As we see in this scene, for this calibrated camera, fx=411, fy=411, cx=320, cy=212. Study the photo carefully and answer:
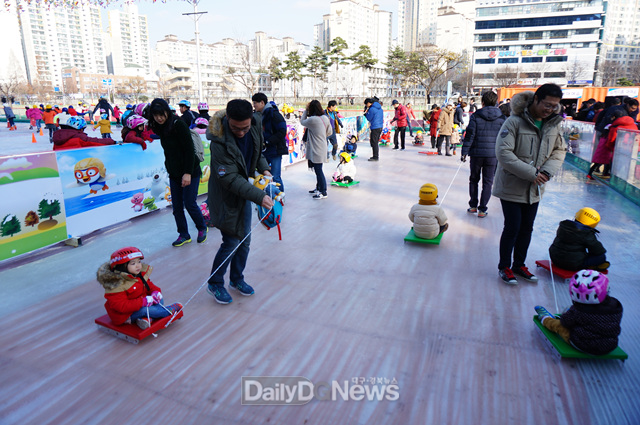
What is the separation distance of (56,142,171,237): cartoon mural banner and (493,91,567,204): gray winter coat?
4509mm

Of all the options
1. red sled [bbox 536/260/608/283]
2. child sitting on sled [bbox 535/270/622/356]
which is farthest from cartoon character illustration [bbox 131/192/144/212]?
child sitting on sled [bbox 535/270/622/356]

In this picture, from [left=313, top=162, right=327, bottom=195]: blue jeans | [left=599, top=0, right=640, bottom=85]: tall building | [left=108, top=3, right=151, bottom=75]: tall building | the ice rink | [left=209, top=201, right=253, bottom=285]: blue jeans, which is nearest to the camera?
the ice rink

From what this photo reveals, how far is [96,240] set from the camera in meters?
4.95

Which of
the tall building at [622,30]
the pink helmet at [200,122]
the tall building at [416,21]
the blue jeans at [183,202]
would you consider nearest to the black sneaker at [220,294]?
the blue jeans at [183,202]

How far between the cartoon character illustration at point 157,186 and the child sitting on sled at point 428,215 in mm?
3757

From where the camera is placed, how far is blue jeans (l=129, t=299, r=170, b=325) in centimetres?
292

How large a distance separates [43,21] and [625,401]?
145 meters

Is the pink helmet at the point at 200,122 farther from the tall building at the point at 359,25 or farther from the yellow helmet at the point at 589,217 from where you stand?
the tall building at the point at 359,25

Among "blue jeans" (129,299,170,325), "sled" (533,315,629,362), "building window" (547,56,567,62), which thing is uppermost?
"building window" (547,56,567,62)

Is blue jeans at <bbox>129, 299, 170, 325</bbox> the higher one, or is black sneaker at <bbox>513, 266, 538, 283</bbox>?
blue jeans at <bbox>129, 299, 170, 325</bbox>

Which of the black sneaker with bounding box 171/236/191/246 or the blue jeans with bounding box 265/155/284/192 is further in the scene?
the blue jeans with bounding box 265/155/284/192

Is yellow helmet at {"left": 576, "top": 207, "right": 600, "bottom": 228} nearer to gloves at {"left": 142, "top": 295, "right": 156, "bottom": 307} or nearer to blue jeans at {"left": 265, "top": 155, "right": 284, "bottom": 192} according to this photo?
gloves at {"left": 142, "top": 295, "right": 156, "bottom": 307}

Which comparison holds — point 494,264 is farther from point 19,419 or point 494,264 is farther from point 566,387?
point 19,419

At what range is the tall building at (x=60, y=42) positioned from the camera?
109812mm
